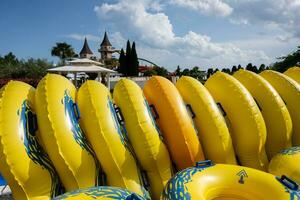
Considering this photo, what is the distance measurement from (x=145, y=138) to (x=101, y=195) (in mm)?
1222

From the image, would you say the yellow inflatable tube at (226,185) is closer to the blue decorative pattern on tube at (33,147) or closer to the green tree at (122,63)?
the blue decorative pattern on tube at (33,147)

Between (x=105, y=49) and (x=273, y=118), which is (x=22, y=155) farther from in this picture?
(x=105, y=49)

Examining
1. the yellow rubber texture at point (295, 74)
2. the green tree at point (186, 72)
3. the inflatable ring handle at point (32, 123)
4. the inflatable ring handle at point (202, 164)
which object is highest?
the yellow rubber texture at point (295, 74)

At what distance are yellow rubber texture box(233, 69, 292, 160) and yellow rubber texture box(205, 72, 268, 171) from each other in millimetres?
237

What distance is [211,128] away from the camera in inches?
139

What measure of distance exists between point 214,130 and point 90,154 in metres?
1.38

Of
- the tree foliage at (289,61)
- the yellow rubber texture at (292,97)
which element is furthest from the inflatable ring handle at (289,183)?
the tree foliage at (289,61)

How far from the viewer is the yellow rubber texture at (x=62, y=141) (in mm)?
2930

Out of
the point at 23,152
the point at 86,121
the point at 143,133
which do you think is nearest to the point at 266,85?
the point at 143,133

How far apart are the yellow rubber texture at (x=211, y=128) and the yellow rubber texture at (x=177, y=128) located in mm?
128

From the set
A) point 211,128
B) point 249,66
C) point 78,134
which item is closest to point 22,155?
point 78,134

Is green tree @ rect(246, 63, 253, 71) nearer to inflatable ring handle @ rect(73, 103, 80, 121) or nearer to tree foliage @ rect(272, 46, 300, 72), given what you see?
tree foliage @ rect(272, 46, 300, 72)

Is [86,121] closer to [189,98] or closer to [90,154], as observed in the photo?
[90,154]

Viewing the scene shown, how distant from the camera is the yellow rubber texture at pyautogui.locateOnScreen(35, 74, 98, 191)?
9.61 feet
